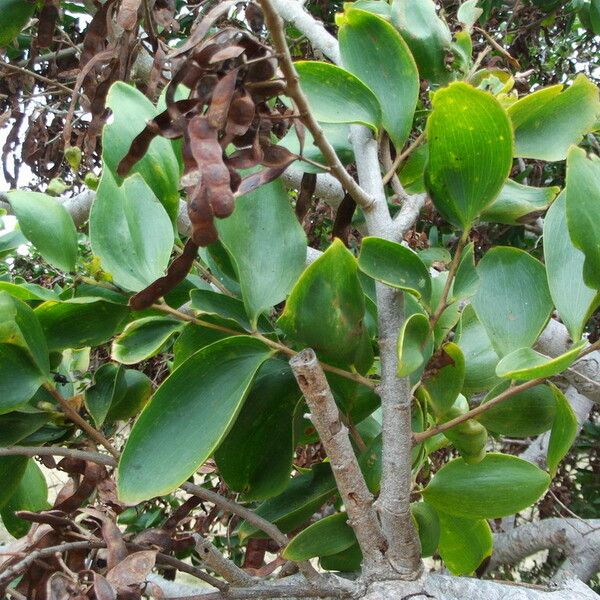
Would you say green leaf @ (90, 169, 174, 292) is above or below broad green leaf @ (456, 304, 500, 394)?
above

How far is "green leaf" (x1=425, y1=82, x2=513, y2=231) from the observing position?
42cm

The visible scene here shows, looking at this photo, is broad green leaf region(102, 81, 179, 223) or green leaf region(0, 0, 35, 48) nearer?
broad green leaf region(102, 81, 179, 223)

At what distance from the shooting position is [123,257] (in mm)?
493

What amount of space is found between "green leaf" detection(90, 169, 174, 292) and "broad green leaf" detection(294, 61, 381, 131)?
0.51ft

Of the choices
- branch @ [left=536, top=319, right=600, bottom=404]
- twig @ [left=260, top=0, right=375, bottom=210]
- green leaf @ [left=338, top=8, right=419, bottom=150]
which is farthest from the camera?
branch @ [left=536, top=319, right=600, bottom=404]

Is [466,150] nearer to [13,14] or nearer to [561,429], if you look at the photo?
[561,429]

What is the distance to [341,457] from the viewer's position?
43 centimetres

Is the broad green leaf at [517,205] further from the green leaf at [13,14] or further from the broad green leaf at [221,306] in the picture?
the green leaf at [13,14]

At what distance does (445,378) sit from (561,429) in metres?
0.10

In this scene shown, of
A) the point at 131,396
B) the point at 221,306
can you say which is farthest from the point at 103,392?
the point at 221,306

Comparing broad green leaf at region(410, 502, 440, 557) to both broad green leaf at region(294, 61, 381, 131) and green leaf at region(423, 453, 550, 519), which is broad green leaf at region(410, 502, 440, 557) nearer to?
green leaf at region(423, 453, 550, 519)

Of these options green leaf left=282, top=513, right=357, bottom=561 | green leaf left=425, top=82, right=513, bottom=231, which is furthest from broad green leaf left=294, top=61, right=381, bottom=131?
green leaf left=282, top=513, right=357, bottom=561

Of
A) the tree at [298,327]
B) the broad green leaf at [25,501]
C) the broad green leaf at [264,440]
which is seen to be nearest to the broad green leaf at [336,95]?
the tree at [298,327]

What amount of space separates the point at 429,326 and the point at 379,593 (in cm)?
18
